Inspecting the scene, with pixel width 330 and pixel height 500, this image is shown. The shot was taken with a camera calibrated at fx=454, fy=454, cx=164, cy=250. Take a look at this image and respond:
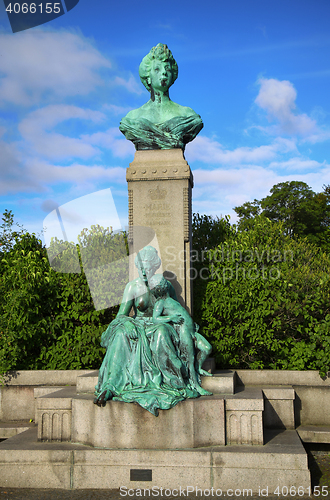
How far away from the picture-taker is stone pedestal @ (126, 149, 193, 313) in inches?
290

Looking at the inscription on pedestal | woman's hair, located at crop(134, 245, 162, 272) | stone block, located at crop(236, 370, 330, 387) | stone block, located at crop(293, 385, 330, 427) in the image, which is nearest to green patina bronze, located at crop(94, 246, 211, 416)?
woman's hair, located at crop(134, 245, 162, 272)

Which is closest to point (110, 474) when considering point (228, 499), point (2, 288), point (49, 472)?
point (49, 472)

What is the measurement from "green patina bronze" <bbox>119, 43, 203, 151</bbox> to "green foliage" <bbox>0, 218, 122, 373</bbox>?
9.57 ft

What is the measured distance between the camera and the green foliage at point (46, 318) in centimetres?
797

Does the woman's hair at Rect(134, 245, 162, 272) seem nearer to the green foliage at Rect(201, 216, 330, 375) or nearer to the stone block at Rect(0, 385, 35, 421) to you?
the green foliage at Rect(201, 216, 330, 375)

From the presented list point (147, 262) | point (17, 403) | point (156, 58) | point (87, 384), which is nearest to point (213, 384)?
point (87, 384)

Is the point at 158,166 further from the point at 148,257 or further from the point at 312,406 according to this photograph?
the point at 312,406

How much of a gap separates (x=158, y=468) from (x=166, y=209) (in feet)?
12.9

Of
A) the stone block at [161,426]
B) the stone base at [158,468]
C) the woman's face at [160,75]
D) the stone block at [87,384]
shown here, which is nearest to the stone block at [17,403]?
the stone block at [87,384]

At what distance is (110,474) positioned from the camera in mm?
5082

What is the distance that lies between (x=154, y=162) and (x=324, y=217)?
83.3 feet

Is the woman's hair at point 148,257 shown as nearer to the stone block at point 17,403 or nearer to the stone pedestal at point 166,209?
the stone pedestal at point 166,209

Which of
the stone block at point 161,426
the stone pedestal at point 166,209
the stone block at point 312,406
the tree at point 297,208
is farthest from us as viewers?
the tree at point 297,208

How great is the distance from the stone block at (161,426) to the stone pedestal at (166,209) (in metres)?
2.26
